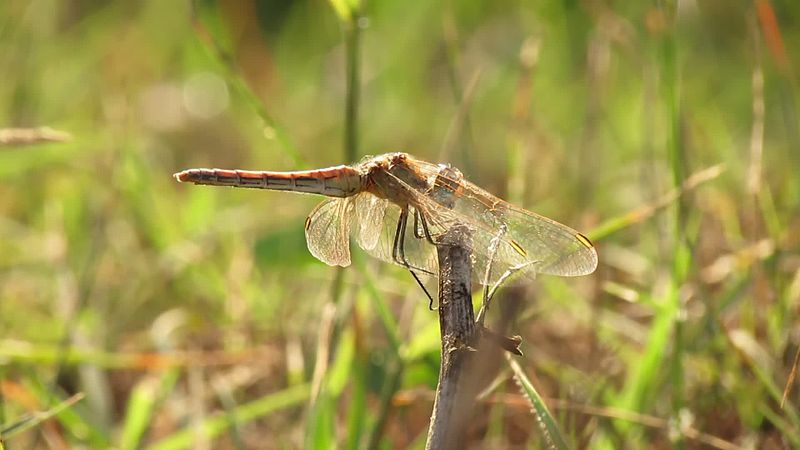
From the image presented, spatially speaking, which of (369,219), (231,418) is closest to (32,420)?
(231,418)

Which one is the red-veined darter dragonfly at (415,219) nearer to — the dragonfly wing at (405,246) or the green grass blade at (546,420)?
the dragonfly wing at (405,246)

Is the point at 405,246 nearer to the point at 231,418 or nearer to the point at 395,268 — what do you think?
the point at 231,418

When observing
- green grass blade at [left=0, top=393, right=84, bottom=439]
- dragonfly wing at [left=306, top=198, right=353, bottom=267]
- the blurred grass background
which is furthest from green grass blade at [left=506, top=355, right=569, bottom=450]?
green grass blade at [left=0, top=393, right=84, bottom=439]

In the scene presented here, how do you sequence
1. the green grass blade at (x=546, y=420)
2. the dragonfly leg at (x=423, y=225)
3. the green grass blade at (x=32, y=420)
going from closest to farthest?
the green grass blade at (x=546, y=420) → the green grass blade at (x=32, y=420) → the dragonfly leg at (x=423, y=225)

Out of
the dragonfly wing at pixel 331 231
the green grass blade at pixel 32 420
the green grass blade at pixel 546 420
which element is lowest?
the green grass blade at pixel 32 420

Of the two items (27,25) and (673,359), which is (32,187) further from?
(673,359)

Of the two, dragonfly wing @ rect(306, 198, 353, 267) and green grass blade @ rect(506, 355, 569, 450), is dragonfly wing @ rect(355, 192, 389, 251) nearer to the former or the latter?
dragonfly wing @ rect(306, 198, 353, 267)

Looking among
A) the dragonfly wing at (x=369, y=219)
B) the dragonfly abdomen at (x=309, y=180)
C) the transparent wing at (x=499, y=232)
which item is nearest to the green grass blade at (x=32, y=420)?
the dragonfly abdomen at (x=309, y=180)

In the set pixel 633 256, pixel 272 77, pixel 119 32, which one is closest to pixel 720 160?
pixel 633 256
